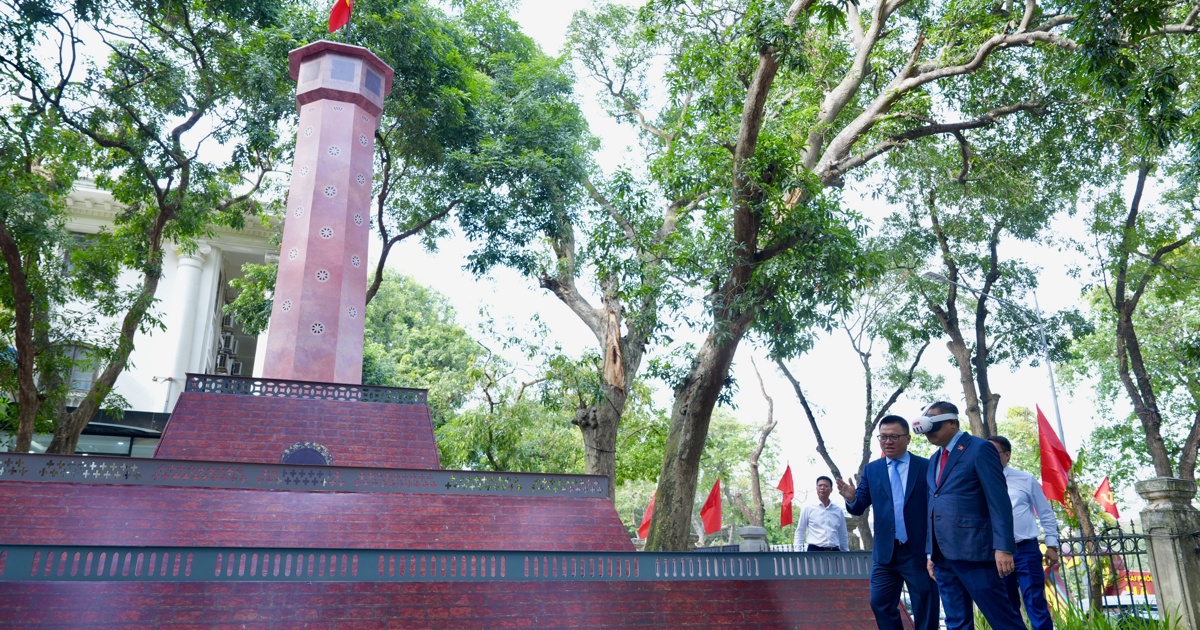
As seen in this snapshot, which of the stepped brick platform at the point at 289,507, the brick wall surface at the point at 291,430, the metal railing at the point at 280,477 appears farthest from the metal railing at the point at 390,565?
the brick wall surface at the point at 291,430

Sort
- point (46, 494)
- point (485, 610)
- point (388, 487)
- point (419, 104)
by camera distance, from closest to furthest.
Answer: point (485, 610) → point (46, 494) → point (388, 487) → point (419, 104)

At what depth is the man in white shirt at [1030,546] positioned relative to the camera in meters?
6.21

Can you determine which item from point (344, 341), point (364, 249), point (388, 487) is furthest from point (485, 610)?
point (364, 249)

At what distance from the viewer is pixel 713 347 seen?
39.3 ft

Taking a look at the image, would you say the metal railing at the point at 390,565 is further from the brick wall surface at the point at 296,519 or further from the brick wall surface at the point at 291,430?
the brick wall surface at the point at 291,430

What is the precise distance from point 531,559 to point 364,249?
982 cm

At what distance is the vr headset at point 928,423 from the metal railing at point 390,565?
3.55 m

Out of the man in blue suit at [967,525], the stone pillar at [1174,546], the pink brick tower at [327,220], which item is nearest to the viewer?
the man in blue suit at [967,525]

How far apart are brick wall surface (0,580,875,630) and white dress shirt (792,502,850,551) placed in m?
0.66

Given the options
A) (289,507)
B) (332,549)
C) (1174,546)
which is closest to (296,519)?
(289,507)

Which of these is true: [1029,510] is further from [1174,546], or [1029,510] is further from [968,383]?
[968,383]

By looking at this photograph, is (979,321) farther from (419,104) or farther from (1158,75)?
(419,104)

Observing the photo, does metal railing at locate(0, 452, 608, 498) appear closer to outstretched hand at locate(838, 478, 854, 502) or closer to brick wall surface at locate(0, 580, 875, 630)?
brick wall surface at locate(0, 580, 875, 630)

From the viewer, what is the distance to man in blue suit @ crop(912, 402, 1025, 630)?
4906mm
